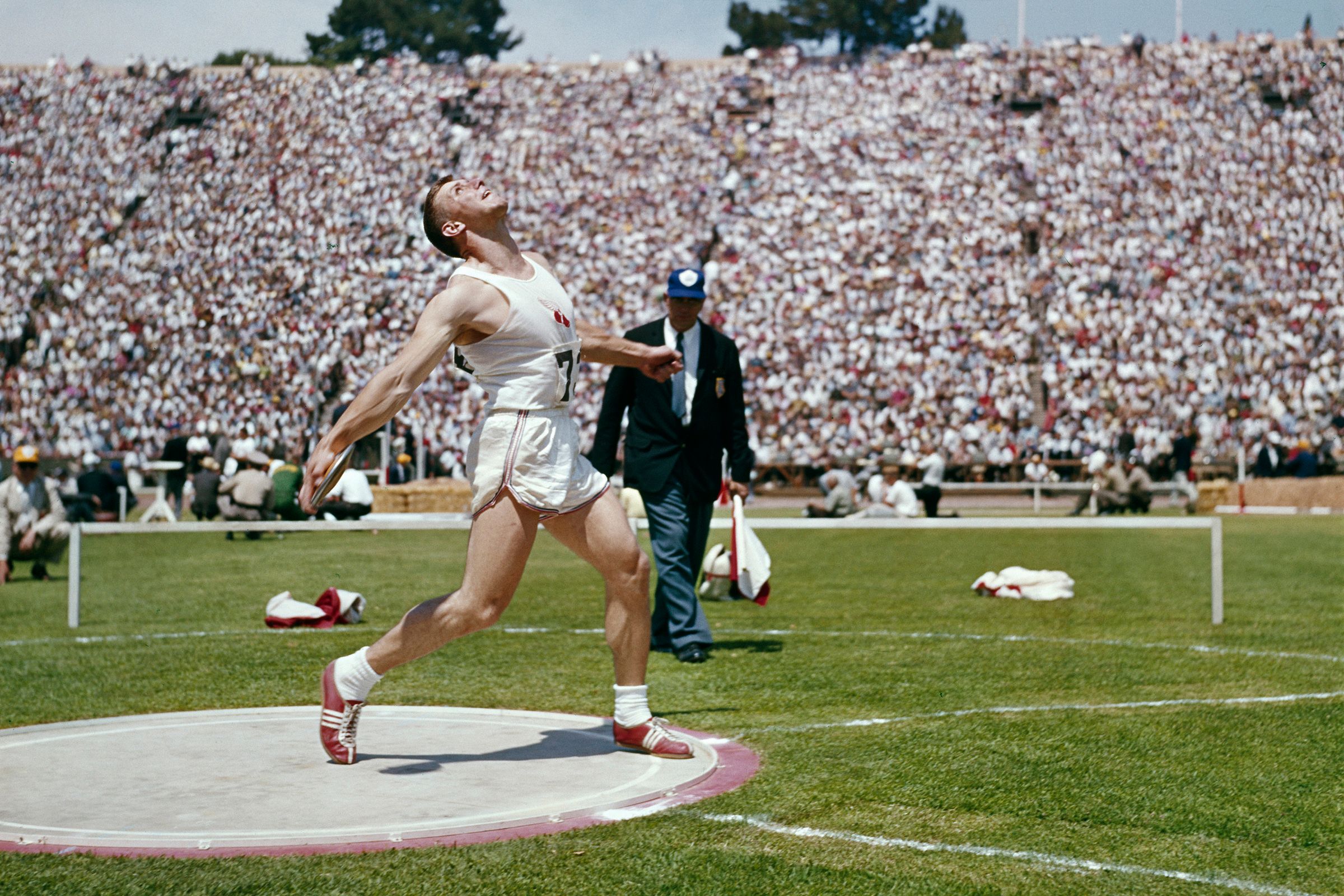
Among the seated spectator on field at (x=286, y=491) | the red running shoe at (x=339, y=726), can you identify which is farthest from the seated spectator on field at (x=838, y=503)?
the red running shoe at (x=339, y=726)

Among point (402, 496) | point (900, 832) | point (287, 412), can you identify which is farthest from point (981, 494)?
point (900, 832)

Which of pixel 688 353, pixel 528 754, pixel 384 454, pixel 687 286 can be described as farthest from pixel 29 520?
pixel 384 454

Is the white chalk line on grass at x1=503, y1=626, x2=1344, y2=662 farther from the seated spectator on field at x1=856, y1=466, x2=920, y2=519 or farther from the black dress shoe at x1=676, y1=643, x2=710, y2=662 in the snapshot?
the seated spectator on field at x1=856, y1=466, x2=920, y2=519

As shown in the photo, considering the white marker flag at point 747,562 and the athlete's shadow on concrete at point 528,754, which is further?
the white marker flag at point 747,562

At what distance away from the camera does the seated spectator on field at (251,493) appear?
18500 mm

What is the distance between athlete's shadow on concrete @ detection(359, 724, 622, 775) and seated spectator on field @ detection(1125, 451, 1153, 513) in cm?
2171

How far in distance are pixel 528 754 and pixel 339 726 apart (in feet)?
2.15

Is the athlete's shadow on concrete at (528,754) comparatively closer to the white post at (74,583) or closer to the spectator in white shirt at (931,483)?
the white post at (74,583)

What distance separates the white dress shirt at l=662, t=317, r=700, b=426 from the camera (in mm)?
7840

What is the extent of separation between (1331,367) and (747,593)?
2900cm

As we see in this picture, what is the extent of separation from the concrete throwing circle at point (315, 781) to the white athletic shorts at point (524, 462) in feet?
2.89

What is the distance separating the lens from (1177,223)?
36812 mm

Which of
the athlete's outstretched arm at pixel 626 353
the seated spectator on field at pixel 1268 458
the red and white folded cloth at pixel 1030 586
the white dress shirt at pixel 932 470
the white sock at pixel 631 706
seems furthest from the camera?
the seated spectator on field at pixel 1268 458

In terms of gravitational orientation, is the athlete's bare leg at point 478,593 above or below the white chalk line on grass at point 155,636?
above
